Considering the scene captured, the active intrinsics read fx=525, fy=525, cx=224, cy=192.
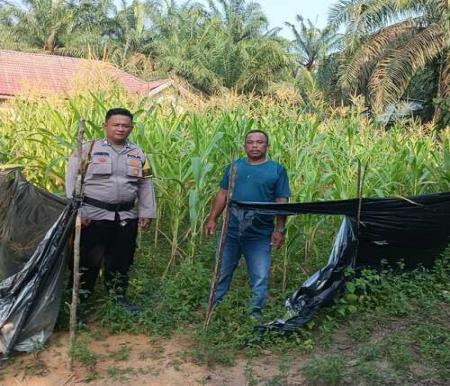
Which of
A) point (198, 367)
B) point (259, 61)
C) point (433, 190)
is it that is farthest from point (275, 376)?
point (259, 61)

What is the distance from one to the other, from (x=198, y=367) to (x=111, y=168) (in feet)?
4.67

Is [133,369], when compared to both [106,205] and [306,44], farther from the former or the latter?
[306,44]

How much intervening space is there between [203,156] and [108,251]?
109cm

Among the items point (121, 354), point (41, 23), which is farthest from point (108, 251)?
point (41, 23)

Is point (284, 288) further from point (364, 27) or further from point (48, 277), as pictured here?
point (364, 27)

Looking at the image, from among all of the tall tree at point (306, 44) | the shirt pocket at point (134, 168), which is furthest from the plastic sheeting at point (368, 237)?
the tall tree at point (306, 44)

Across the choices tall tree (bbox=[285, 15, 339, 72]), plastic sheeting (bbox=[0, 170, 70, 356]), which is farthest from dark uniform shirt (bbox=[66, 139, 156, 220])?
tall tree (bbox=[285, 15, 339, 72])

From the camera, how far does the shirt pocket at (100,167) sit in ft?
11.6

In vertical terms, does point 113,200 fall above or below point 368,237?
above

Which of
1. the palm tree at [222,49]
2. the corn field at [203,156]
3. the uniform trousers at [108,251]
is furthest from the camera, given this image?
the palm tree at [222,49]

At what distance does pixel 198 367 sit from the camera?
3242 mm

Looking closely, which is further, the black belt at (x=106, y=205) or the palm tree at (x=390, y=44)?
the palm tree at (x=390, y=44)

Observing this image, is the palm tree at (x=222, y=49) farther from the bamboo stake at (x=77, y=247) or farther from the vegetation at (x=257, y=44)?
the bamboo stake at (x=77, y=247)

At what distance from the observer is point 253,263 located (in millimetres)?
3734
